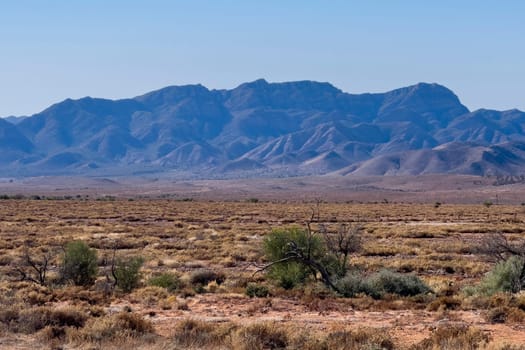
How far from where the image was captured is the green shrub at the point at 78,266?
2134cm

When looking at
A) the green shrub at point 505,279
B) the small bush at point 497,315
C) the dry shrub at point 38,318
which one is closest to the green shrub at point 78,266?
the dry shrub at point 38,318

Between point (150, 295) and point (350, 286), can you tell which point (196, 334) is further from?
point (350, 286)

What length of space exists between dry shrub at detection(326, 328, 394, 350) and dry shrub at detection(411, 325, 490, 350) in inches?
21.3

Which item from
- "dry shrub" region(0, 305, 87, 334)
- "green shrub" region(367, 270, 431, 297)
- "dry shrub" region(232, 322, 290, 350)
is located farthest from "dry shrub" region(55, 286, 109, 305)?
"green shrub" region(367, 270, 431, 297)

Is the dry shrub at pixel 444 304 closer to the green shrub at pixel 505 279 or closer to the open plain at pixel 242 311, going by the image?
the open plain at pixel 242 311

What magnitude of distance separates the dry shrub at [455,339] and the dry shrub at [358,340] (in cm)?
54

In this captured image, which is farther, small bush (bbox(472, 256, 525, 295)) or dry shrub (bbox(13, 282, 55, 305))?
small bush (bbox(472, 256, 525, 295))

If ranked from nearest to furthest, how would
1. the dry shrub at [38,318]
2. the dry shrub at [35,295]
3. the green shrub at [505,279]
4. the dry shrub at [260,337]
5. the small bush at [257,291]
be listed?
the dry shrub at [260,337]
the dry shrub at [38,318]
the dry shrub at [35,295]
the green shrub at [505,279]
the small bush at [257,291]

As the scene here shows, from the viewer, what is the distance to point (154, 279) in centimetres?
2075

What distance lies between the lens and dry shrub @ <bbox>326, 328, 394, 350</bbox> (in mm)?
11781

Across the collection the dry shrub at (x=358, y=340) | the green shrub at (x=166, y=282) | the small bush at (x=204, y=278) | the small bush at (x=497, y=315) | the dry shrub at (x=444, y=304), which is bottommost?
the small bush at (x=204, y=278)

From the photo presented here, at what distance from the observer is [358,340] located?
12266 mm

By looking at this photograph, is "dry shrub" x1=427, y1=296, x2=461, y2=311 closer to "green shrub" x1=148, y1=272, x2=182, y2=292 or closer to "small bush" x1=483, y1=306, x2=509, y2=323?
"small bush" x1=483, y1=306, x2=509, y2=323

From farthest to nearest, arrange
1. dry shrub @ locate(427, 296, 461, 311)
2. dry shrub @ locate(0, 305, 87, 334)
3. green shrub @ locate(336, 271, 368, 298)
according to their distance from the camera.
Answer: green shrub @ locate(336, 271, 368, 298)
dry shrub @ locate(427, 296, 461, 311)
dry shrub @ locate(0, 305, 87, 334)
